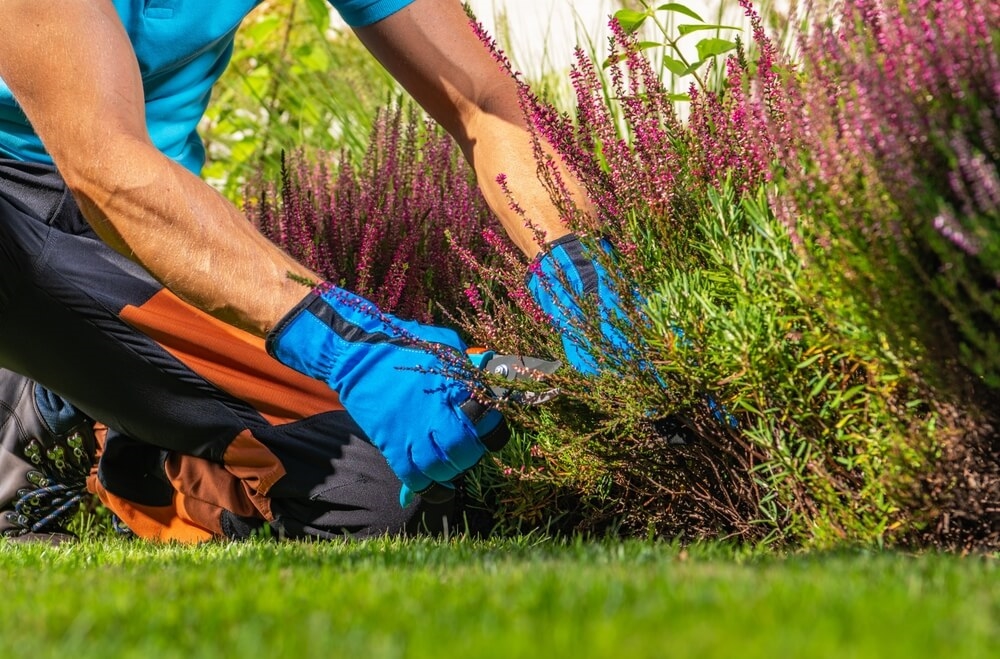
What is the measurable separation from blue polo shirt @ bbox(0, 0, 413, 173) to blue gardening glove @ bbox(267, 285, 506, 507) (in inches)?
50.3

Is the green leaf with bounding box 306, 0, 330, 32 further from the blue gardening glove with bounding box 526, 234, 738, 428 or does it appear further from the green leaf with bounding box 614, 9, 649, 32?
the blue gardening glove with bounding box 526, 234, 738, 428

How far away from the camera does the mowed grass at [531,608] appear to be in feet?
4.21

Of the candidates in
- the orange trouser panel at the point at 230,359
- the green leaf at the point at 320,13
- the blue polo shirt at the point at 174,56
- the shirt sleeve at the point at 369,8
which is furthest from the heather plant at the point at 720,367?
the green leaf at the point at 320,13

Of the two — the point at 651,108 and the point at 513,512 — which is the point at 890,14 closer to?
the point at 651,108

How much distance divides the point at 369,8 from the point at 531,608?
2472 millimetres

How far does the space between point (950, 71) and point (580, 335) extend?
1.00 meters

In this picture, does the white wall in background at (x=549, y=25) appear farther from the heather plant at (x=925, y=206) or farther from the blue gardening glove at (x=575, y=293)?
the heather plant at (x=925, y=206)

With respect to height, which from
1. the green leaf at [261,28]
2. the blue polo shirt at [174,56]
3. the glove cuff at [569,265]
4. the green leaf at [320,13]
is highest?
the green leaf at [261,28]

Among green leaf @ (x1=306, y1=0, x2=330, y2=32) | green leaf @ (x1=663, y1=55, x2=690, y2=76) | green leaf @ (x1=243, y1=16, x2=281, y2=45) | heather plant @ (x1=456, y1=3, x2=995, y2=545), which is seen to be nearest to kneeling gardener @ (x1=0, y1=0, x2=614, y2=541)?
heather plant @ (x1=456, y1=3, x2=995, y2=545)

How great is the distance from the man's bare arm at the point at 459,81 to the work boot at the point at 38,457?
4.98ft

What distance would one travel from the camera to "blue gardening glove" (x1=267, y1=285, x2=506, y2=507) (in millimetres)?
2496

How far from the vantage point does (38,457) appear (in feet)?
11.8

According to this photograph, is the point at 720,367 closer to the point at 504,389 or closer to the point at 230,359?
the point at 504,389

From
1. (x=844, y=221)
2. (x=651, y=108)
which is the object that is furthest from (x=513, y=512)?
(x=844, y=221)
